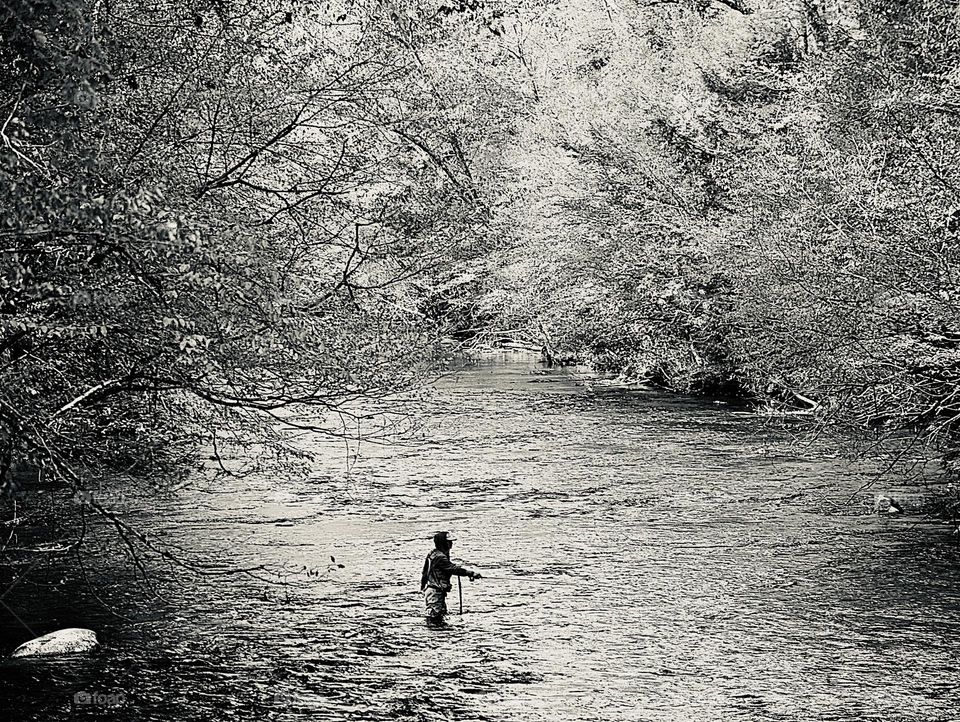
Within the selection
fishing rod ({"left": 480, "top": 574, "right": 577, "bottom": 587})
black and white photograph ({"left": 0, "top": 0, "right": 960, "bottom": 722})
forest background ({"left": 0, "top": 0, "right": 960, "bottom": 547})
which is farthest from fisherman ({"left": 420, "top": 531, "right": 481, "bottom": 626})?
forest background ({"left": 0, "top": 0, "right": 960, "bottom": 547})

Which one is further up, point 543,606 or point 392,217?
point 392,217

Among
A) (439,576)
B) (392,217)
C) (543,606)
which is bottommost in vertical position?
(543,606)

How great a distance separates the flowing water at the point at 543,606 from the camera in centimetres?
1227

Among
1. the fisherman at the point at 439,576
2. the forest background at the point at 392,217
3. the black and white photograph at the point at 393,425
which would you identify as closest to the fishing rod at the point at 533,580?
the black and white photograph at the point at 393,425

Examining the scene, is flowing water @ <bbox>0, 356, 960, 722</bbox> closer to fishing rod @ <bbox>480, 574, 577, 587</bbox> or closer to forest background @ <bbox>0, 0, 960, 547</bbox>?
fishing rod @ <bbox>480, 574, 577, 587</bbox>

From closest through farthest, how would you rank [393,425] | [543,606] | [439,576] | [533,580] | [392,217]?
[439,576] < [543,606] < [533,580] < [393,425] < [392,217]

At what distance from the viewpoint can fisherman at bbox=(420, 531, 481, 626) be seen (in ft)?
48.9

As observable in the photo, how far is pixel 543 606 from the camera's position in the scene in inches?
623

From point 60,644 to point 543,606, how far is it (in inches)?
245

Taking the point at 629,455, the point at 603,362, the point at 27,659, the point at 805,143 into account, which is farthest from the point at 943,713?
the point at 603,362

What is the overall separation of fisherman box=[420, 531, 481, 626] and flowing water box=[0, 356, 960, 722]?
266 millimetres

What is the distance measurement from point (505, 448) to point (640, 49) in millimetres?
18552

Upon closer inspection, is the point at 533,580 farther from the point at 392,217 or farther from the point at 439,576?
the point at 392,217

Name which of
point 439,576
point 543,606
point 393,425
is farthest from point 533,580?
point 393,425
